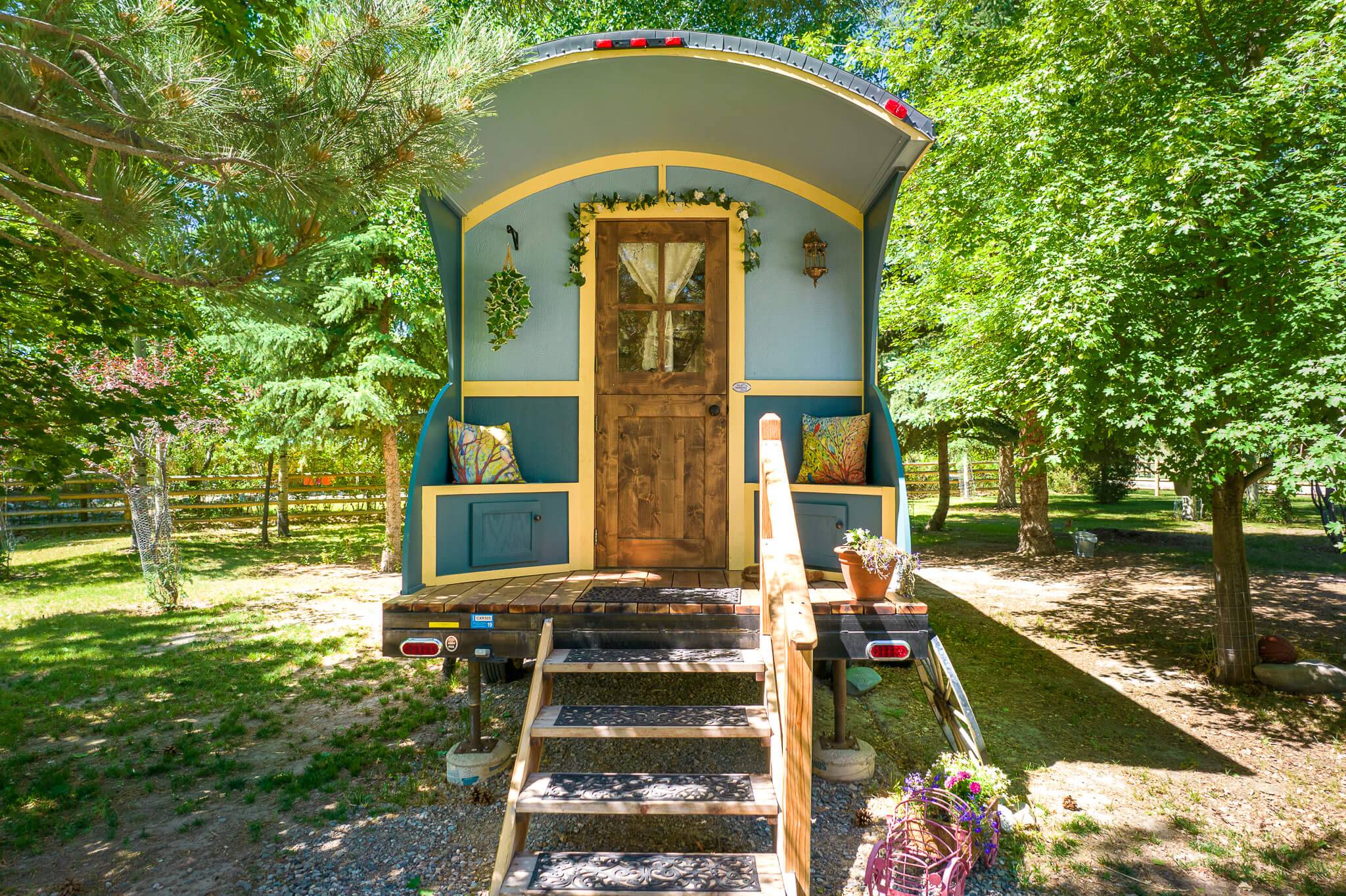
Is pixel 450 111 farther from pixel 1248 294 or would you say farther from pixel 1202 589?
pixel 1202 589

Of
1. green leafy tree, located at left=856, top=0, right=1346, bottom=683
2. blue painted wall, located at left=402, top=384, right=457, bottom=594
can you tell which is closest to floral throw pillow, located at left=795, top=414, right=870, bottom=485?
green leafy tree, located at left=856, top=0, right=1346, bottom=683

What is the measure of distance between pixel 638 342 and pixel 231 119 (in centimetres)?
261

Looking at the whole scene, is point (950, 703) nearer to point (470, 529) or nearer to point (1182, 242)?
point (470, 529)

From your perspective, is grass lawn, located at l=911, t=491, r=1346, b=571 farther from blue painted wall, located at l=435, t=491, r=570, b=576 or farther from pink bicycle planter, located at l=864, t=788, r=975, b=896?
pink bicycle planter, located at l=864, t=788, r=975, b=896

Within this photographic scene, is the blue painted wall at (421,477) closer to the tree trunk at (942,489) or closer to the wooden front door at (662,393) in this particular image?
the wooden front door at (662,393)

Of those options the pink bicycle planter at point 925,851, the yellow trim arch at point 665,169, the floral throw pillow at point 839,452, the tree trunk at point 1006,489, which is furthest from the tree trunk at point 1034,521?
the pink bicycle planter at point 925,851

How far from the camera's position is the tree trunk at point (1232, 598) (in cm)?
530

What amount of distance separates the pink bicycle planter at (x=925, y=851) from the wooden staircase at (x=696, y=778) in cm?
37

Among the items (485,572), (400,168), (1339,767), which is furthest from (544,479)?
(1339,767)

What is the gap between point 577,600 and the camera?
3316 mm

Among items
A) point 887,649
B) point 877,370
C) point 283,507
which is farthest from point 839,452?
point 283,507

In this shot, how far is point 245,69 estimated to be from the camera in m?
2.19

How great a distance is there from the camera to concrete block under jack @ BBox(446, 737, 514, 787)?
11.3 feet

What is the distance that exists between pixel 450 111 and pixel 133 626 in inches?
278
